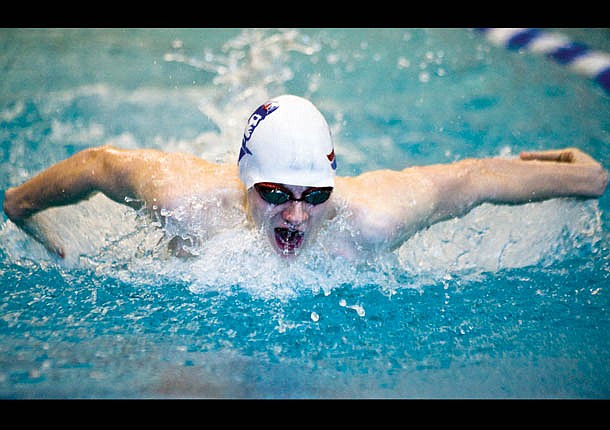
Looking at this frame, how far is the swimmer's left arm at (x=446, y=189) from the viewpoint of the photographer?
2.64 metres

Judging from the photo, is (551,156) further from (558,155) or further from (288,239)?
(288,239)

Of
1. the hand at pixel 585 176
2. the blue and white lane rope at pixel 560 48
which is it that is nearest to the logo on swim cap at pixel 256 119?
the hand at pixel 585 176

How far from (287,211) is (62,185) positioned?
949mm

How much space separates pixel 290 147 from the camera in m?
2.37

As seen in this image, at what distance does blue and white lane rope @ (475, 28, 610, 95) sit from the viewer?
13.3ft

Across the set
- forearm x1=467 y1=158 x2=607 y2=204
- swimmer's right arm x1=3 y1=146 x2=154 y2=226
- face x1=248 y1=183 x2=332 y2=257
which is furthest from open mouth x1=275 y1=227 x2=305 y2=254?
forearm x1=467 y1=158 x2=607 y2=204

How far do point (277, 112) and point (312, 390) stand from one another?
3.28 ft

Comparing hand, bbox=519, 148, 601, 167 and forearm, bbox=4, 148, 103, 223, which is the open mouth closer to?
forearm, bbox=4, 148, 103, 223

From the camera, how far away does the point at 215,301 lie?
2.62 meters

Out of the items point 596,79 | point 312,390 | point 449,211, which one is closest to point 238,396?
Result: point 312,390

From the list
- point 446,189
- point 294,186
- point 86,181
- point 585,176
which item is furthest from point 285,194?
point 585,176

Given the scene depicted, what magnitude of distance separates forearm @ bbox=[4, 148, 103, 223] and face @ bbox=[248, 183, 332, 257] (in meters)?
0.67

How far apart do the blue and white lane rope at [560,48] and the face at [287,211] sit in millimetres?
2409

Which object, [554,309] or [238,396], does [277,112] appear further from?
[554,309]
